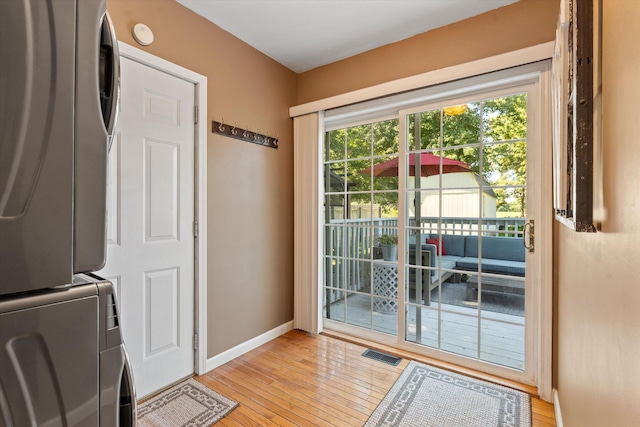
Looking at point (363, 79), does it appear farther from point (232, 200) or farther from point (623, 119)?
point (623, 119)

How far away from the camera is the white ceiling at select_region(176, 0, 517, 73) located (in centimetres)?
211

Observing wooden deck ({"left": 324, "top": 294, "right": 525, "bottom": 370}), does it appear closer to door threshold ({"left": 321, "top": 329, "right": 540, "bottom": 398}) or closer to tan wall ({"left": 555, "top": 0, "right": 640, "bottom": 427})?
door threshold ({"left": 321, "top": 329, "right": 540, "bottom": 398})

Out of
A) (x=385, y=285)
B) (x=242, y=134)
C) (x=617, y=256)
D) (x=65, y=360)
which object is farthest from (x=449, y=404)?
(x=242, y=134)

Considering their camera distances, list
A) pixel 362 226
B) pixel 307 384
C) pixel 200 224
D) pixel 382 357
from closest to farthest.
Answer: pixel 307 384, pixel 200 224, pixel 382 357, pixel 362 226

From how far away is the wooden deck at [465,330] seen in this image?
2176mm

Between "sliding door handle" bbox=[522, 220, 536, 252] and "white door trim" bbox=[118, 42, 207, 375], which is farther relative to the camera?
"white door trim" bbox=[118, 42, 207, 375]

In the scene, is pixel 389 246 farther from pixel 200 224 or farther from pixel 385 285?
pixel 200 224

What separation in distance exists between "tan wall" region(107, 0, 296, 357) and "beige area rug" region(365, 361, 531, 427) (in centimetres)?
133

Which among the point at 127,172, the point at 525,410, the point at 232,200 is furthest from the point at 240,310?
the point at 525,410

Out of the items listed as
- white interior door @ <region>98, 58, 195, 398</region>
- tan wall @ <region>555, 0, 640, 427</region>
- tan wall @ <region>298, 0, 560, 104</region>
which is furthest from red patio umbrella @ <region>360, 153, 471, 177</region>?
white interior door @ <region>98, 58, 195, 398</region>

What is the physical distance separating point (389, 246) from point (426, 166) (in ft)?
2.54

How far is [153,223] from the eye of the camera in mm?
1989

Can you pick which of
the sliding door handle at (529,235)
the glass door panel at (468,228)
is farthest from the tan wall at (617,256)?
the glass door panel at (468,228)

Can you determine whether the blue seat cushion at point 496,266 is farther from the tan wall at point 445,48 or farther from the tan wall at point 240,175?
the tan wall at point 240,175
